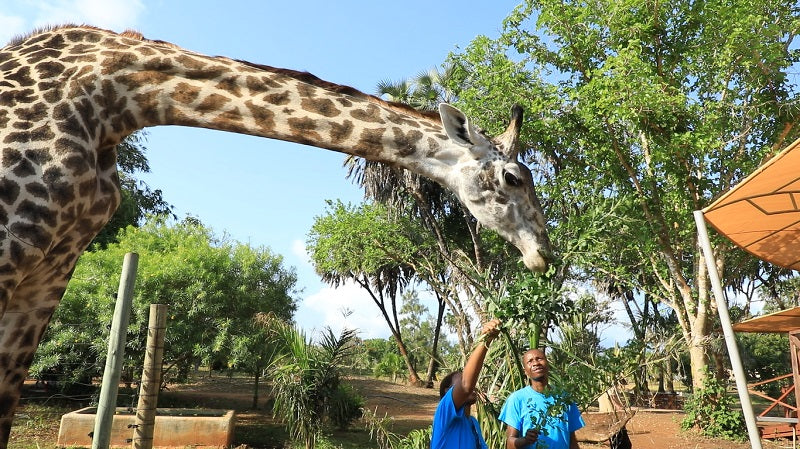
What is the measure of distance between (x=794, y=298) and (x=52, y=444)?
2989 cm

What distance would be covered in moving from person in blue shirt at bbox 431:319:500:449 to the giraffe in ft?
2.14

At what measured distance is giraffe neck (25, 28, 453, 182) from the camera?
143 inches

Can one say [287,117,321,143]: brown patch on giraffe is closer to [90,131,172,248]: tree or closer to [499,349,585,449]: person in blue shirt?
[499,349,585,449]: person in blue shirt

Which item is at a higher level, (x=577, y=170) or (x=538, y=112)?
(x=538, y=112)

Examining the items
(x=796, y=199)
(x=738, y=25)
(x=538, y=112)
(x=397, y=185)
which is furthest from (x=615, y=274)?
(x=796, y=199)

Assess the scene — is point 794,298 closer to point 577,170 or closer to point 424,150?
point 577,170

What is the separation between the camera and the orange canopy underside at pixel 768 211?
509 centimetres

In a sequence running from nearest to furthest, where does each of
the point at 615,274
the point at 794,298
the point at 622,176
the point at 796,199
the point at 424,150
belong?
the point at 424,150
the point at 796,199
the point at 622,176
the point at 615,274
the point at 794,298

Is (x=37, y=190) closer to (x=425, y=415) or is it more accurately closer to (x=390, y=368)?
(x=425, y=415)

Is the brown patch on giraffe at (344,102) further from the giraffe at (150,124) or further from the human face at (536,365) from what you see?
the human face at (536,365)

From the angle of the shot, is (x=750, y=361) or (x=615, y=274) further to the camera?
(x=750, y=361)

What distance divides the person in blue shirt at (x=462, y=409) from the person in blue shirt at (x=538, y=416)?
0.33 meters

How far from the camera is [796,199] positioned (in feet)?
20.0

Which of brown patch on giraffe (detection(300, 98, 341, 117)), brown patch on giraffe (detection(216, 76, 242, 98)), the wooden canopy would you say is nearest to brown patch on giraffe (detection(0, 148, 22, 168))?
brown patch on giraffe (detection(216, 76, 242, 98))
